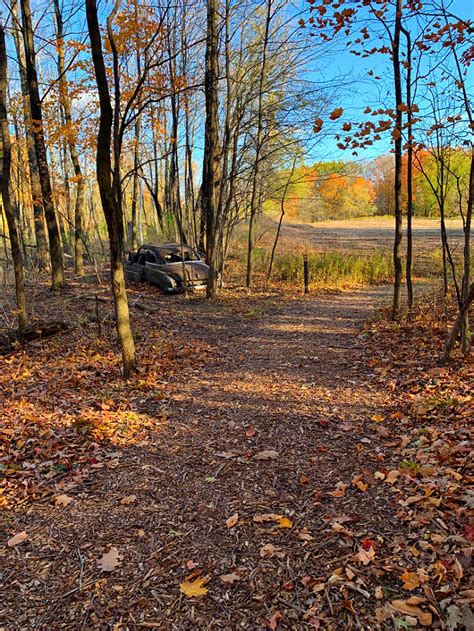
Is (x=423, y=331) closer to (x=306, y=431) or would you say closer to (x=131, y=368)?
(x=306, y=431)

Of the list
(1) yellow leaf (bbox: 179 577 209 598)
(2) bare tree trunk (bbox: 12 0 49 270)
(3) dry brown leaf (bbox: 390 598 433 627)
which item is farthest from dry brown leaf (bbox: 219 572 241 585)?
(2) bare tree trunk (bbox: 12 0 49 270)

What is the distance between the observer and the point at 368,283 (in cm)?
1585

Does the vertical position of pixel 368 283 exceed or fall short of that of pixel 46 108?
it falls short

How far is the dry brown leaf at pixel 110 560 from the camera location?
2617 millimetres

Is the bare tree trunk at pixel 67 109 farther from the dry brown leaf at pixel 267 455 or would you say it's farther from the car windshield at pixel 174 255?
the dry brown leaf at pixel 267 455

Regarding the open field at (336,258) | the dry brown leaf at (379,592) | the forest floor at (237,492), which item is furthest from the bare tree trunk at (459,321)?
the open field at (336,258)

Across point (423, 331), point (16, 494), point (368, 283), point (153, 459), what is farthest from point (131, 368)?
point (368, 283)

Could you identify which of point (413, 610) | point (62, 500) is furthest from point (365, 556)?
point (62, 500)

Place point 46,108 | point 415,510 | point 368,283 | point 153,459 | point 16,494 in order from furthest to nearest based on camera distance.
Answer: point 368,283 → point 46,108 → point 153,459 → point 16,494 → point 415,510

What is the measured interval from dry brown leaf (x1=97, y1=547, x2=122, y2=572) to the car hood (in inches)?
417

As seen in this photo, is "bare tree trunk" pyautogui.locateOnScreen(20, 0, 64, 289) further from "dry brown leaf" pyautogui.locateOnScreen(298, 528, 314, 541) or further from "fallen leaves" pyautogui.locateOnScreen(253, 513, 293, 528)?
"dry brown leaf" pyautogui.locateOnScreen(298, 528, 314, 541)

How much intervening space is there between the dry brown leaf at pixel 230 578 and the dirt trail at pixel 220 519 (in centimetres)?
3

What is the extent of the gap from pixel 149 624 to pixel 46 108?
12.8 m

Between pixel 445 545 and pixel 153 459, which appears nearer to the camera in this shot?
pixel 445 545
